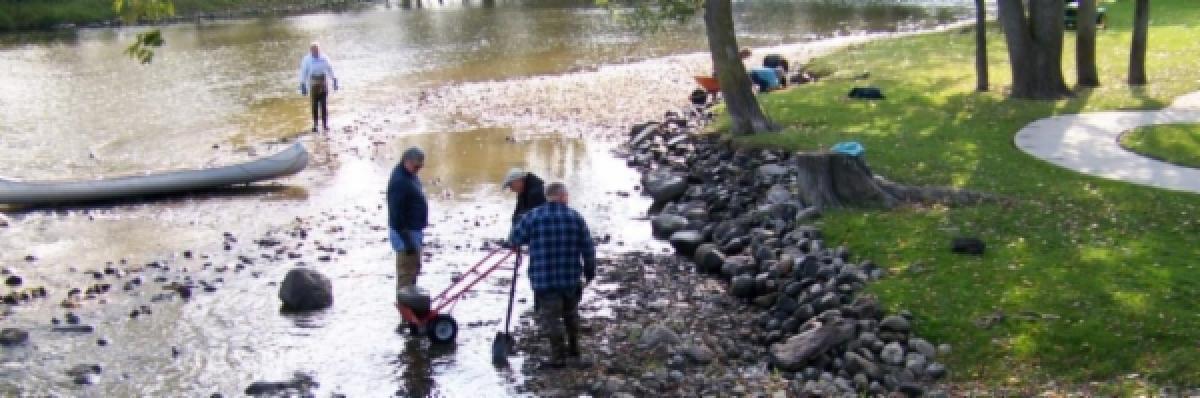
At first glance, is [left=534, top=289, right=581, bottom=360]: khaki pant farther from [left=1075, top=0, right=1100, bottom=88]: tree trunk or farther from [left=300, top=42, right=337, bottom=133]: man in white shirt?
[left=1075, top=0, right=1100, bottom=88]: tree trunk

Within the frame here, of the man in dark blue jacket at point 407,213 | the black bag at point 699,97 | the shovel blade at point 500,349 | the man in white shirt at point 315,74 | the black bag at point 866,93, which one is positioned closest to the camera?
the shovel blade at point 500,349

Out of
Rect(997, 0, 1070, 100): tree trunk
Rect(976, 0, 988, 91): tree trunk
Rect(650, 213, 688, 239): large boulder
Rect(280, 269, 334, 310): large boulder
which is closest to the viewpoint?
Rect(280, 269, 334, 310): large boulder

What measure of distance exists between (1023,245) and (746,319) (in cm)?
317

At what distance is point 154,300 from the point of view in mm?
14742

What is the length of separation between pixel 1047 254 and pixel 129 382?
9.49 m

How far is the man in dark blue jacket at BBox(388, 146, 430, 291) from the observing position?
12852 millimetres

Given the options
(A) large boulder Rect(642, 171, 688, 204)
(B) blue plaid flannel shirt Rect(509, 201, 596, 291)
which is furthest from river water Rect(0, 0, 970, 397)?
(B) blue plaid flannel shirt Rect(509, 201, 596, 291)

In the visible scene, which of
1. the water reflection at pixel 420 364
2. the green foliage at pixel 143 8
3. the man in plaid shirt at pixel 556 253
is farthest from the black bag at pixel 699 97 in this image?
the green foliage at pixel 143 8

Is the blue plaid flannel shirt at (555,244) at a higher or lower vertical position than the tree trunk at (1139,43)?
lower

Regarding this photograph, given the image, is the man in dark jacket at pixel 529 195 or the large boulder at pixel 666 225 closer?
the man in dark jacket at pixel 529 195

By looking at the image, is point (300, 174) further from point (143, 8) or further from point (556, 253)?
point (556, 253)

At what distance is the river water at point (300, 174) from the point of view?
41.6 feet

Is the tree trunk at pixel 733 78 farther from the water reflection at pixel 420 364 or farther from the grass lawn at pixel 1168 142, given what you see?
the water reflection at pixel 420 364

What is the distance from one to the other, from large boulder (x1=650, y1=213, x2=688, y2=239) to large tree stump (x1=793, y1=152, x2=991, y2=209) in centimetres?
192
